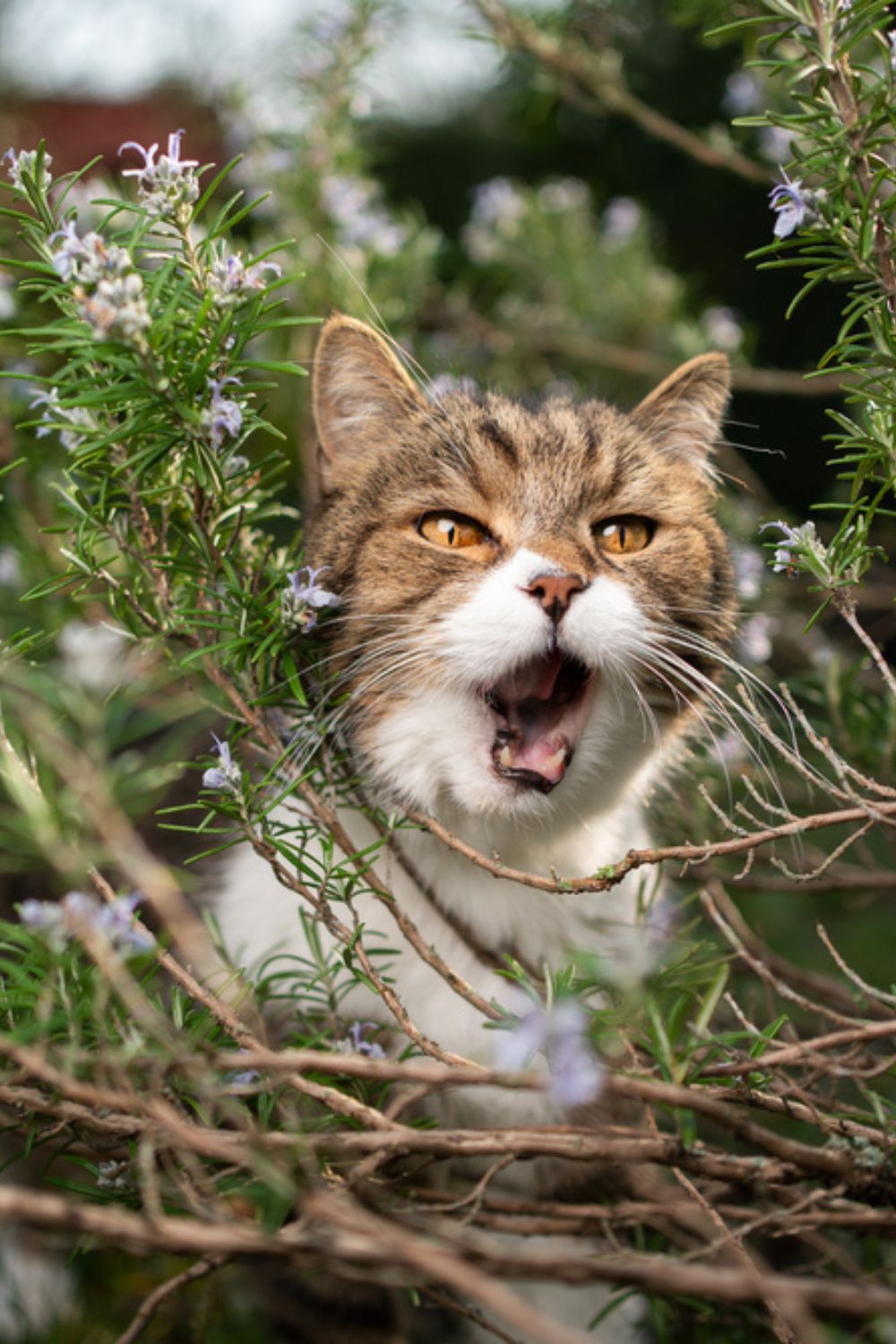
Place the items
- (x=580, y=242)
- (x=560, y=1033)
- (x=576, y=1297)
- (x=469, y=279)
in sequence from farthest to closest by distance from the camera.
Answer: (x=469, y=279)
(x=580, y=242)
(x=576, y=1297)
(x=560, y=1033)

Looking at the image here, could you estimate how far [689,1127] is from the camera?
2.60ft

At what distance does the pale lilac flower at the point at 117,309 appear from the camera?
0.85 meters

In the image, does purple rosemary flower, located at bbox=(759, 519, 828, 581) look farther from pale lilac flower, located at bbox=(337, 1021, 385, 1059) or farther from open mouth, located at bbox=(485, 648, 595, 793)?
pale lilac flower, located at bbox=(337, 1021, 385, 1059)

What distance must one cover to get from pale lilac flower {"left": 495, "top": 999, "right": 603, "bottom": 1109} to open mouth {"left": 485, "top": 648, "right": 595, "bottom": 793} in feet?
1.48

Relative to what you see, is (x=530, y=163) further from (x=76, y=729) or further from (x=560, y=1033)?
(x=560, y=1033)

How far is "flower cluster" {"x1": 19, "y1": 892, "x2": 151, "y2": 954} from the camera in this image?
2.24ft

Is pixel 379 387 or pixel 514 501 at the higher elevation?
pixel 379 387

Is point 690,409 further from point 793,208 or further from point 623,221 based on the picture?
point 623,221

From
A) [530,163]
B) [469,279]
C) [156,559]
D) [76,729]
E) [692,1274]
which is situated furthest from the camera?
[530,163]

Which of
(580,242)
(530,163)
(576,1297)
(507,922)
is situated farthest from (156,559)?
(530,163)

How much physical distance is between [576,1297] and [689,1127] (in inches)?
46.1

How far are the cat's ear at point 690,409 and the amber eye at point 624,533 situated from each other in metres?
0.18

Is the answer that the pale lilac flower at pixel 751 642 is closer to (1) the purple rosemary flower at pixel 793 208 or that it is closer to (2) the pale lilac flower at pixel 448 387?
(2) the pale lilac flower at pixel 448 387

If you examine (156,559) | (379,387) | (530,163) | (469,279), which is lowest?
(156,559)
